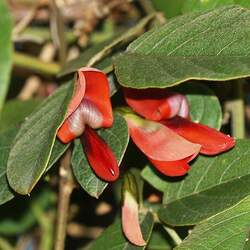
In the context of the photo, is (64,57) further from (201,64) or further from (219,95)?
(201,64)

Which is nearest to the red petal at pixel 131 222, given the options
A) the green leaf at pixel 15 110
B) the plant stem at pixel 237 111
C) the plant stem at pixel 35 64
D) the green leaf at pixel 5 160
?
the green leaf at pixel 5 160

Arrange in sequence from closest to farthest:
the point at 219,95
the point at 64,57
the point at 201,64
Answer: the point at 201,64 → the point at 219,95 → the point at 64,57

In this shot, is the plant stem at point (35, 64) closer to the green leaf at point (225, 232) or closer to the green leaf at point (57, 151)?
the green leaf at point (57, 151)

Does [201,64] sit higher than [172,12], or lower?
higher

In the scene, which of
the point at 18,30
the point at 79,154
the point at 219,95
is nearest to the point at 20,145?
the point at 79,154

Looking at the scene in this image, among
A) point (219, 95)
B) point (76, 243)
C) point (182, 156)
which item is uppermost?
point (182, 156)

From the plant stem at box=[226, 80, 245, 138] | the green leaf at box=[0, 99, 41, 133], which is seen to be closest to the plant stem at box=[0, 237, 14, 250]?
the green leaf at box=[0, 99, 41, 133]
